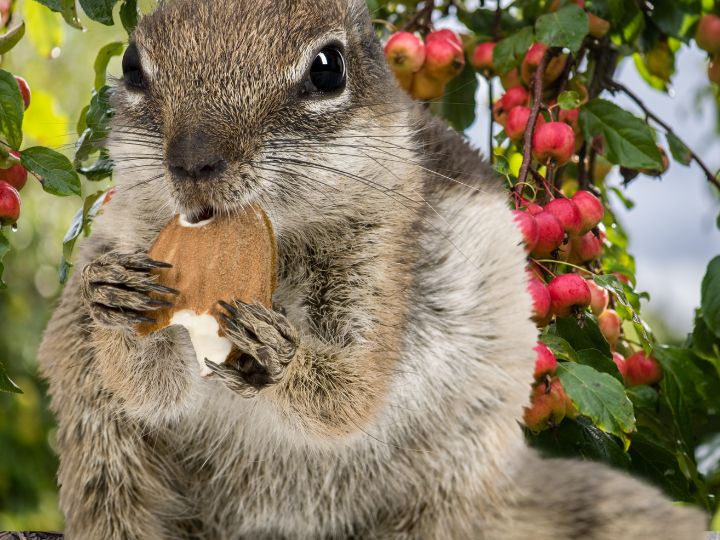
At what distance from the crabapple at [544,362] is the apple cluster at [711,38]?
1.34 meters

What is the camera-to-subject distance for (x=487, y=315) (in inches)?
93.4

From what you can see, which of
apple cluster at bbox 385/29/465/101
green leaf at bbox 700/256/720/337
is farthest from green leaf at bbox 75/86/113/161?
green leaf at bbox 700/256/720/337

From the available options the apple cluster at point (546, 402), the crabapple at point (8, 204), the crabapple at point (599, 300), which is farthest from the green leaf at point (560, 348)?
the crabapple at point (8, 204)

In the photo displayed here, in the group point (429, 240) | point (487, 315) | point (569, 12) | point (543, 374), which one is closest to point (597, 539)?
point (543, 374)

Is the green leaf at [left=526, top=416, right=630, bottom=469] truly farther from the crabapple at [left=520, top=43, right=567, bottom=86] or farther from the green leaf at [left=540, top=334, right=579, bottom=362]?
the crabapple at [left=520, top=43, right=567, bottom=86]

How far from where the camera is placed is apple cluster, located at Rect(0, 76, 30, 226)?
236 cm

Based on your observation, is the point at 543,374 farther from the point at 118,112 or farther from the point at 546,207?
the point at 118,112

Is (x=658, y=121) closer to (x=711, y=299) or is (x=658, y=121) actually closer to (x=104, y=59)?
(x=711, y=299)

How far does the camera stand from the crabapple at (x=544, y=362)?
2.26 meters

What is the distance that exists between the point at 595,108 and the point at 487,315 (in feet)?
2.52

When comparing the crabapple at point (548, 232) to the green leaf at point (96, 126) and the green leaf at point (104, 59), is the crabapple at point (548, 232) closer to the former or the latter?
the green leaf at point (96, 126)

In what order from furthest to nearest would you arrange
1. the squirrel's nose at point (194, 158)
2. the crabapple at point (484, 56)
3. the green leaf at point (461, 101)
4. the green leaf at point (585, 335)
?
the green leaf at point (461, 101) → the crabapple at point (484, 56) → the green leaf at point (585, 335) → the squirrel's nose at point (194, 158)

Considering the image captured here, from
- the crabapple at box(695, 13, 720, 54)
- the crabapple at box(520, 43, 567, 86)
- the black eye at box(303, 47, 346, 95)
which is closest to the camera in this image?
the black eye at box(303, 47, 346, 95)

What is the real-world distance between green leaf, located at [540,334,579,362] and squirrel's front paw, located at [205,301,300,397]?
2.15ft
